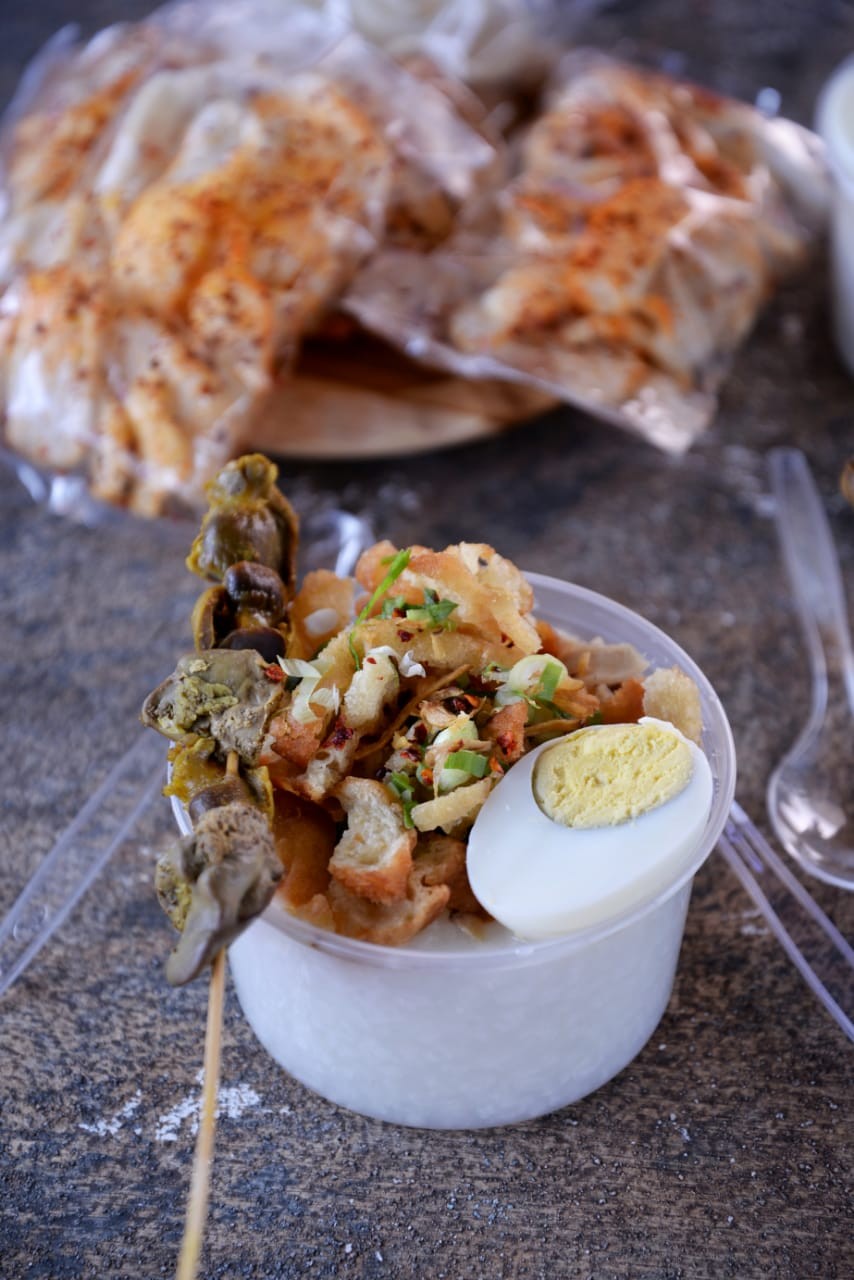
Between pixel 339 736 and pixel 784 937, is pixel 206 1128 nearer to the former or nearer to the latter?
pixel 339 736

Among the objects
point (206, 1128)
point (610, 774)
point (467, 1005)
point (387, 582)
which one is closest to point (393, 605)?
point (387, 582)

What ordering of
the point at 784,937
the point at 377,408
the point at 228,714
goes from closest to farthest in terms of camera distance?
the point at 228,714 < the point at 784,937 < the point at 377,408

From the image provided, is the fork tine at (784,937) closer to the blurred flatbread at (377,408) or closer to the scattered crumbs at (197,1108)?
the scattered crumbs at (197,1108)

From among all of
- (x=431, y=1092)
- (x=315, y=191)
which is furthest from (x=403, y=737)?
(x=315, y=191)

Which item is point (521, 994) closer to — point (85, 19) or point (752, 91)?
point (752, 91)

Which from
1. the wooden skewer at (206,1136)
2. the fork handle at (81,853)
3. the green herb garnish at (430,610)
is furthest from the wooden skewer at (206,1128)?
the fork handle at (81,853)
